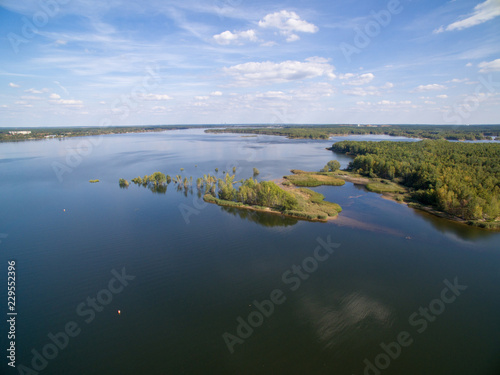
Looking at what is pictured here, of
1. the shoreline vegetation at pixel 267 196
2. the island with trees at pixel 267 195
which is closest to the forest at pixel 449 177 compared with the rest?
the island with trees at pixel 267 195

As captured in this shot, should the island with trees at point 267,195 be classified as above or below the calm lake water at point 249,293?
above

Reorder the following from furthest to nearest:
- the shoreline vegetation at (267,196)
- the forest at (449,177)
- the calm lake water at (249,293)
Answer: the shoreline vegetation at (267,196) → the forest at (449,177) → the calm lake water at (249,293)

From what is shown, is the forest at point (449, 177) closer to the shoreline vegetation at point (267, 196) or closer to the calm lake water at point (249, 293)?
the calm lake water at point (249, 293)

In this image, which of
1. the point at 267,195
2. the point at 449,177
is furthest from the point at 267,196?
the point at 449,177

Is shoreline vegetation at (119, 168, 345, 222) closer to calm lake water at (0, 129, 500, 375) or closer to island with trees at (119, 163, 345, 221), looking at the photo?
island with trees at (119, 163, 345, 221)

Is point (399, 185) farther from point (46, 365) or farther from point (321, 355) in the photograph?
point (46, 365)

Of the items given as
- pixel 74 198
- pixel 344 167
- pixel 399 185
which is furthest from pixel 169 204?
pixel 344 167
